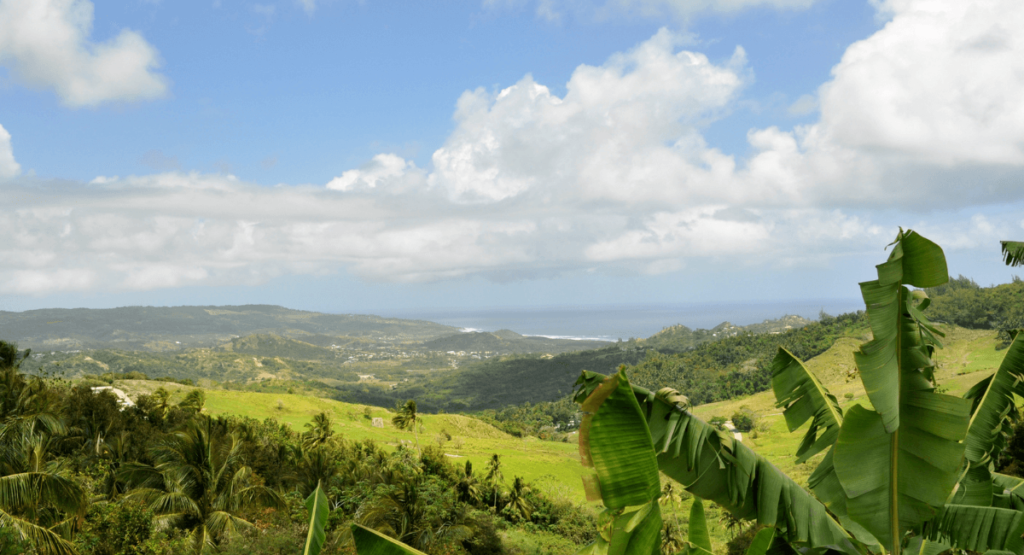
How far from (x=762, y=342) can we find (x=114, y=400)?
11157 cm

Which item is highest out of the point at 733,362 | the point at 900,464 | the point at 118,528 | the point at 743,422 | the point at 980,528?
the point at 900,464

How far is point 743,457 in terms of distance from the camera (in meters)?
3.94

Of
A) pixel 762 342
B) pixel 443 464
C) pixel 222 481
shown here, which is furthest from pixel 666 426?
pixel 762 342

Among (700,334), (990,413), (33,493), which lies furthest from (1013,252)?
(700,334)

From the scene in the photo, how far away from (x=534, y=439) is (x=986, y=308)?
77182mm

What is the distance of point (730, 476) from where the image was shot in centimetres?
391

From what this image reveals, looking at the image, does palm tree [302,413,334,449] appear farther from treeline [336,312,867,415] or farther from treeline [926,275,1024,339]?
treeline [926,275,1024,339]

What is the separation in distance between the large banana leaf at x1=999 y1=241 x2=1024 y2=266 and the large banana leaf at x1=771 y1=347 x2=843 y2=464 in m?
3.35

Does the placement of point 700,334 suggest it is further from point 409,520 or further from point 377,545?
point 377,545

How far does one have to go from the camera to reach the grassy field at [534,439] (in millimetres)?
44031

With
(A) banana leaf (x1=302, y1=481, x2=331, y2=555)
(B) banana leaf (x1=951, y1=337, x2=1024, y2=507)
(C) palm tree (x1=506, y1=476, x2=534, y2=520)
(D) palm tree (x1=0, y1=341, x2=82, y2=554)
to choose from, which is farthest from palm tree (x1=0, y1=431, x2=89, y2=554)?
(C) palm tree (x1=506, y1=476, x2=534, y2=520)

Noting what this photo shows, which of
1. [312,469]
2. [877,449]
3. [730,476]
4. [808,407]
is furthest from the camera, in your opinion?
[312,469]

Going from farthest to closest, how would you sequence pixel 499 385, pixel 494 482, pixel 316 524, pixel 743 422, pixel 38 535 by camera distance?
pixel 499 385, pixel 743 422, pixel 494 482, pixel 38 535, pixel 316 524

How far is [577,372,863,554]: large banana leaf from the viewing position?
3.69 meters
